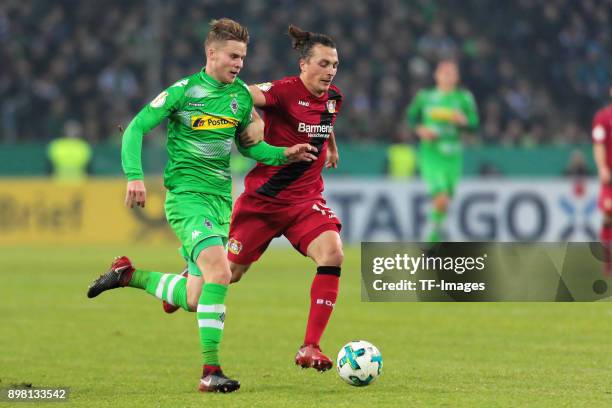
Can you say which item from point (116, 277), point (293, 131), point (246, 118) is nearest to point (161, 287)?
point (116, 277)

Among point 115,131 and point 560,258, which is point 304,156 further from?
point 115,131

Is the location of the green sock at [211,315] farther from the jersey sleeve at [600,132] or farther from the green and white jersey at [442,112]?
the green and white jersey at [442,112]

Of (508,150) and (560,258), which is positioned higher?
(508,150)

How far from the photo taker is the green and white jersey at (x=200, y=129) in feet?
22.5

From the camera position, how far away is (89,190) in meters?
20.2

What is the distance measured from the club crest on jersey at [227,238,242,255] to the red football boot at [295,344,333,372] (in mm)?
1023

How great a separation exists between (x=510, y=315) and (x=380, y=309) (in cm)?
119

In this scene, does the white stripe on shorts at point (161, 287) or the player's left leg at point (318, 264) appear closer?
the player's left leg at point (318, 264)

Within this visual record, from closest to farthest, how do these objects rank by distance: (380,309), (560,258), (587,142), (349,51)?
(380,309) < (560,258) < (587,142) < (349,51)

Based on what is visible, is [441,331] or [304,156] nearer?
[304,156]

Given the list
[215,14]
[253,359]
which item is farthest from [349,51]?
[253,359]

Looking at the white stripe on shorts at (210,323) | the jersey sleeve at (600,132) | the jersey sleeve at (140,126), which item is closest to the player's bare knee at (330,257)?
the white stripe on shorts at (210,323)

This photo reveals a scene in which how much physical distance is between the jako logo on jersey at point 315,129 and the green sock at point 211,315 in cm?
146

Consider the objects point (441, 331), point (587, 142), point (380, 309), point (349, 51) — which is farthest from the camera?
point (349, 51)
